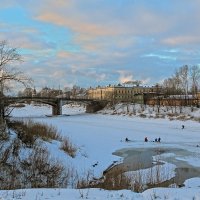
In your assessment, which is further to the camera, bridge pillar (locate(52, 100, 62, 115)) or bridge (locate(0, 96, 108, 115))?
bridge pillar (locate(52, 100, 62, 115))

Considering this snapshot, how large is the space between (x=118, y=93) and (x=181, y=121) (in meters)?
113

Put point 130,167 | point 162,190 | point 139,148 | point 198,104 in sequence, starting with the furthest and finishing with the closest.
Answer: point 198,104 → point 139,148 → point 130,167 → point 162,190

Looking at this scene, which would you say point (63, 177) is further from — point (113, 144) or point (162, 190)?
point (113, 144)

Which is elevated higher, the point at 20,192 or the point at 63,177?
the point at 20,192

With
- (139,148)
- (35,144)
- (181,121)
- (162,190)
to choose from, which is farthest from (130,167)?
(181,121)

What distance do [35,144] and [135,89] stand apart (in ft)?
544

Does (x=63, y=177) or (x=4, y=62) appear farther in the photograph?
(x=4, y=62)

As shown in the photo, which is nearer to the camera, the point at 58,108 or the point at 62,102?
the point at 58,108

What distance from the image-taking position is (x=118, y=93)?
185 metres

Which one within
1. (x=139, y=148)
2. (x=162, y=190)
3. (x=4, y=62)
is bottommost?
(x=139, y=148)

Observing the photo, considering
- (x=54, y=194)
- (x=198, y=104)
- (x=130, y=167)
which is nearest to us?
(x=54, y=194)

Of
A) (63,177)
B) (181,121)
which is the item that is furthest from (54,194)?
(181,121)

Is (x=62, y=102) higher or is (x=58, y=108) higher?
(x=62, y=102)

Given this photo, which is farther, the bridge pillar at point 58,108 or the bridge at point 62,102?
the bridge pillar at point 58,108
